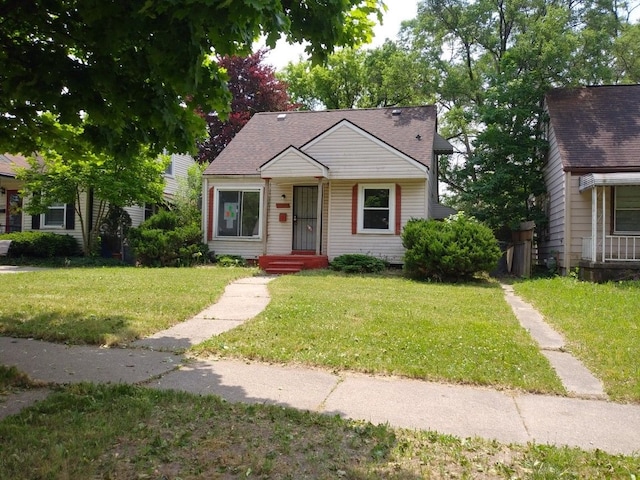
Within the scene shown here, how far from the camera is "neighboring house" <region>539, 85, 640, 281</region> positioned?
13.1 metres

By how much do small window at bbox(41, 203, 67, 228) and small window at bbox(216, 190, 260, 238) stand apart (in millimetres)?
7477

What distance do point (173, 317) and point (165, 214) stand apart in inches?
404

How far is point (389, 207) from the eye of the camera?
52.2 feet

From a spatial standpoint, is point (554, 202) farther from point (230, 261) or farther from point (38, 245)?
point (38, 245)

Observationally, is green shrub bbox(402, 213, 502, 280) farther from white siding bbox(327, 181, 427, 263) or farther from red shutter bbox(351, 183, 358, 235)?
red shutter bbox(351, 183, 358, 235)

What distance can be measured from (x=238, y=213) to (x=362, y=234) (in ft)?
15.2

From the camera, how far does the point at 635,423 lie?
3914mm

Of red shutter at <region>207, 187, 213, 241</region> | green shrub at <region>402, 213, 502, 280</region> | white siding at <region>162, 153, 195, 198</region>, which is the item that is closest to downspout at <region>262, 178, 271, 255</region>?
red shutter at <region>207, 187, 213, 241</region>

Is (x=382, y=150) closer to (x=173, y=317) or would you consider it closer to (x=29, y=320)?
(x=173, y=317)

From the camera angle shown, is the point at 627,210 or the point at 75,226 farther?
the point at 75,226

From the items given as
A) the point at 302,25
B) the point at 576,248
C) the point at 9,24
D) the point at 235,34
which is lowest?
the point at 576,248

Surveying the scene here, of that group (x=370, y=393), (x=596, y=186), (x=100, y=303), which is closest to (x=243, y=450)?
(x=370, y=393)

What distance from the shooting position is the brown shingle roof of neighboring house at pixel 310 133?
16812 mm

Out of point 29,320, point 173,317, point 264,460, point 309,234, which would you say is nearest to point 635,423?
point 264,460
